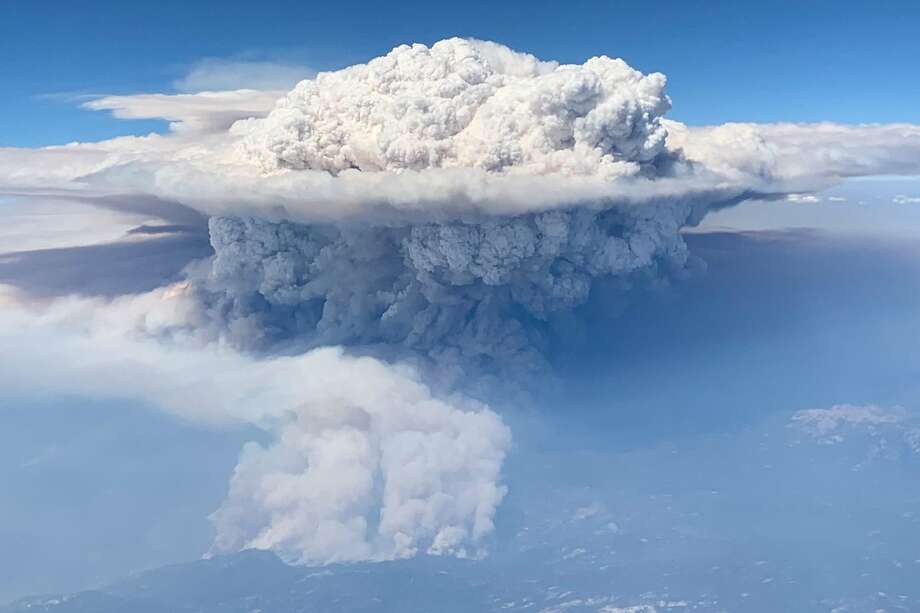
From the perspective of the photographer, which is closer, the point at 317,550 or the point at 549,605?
the point at 317,550

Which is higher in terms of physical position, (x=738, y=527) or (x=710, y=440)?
(x=710, y=440)

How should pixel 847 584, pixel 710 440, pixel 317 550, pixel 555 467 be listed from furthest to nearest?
1. pixel 710 440
2. pixel 555 467
3. pixel 847 584
4. pixel 317 550

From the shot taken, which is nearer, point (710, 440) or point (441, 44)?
point (441, 44)

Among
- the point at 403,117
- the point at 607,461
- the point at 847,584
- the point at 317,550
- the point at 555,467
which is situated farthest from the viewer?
the point at 607,461

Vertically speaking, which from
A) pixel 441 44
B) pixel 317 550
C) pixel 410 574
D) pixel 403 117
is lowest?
pixel 410 574

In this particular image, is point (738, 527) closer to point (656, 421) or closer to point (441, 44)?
point (656, 421)

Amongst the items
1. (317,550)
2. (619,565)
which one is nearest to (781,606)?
(619,565)

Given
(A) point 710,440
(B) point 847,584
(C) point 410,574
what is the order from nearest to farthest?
(C) point 410,574
(B) point 847,584
(A) point 710,440

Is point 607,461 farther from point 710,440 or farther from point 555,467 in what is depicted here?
point 710,440

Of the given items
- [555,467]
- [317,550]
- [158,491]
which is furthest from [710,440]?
[158,491]
